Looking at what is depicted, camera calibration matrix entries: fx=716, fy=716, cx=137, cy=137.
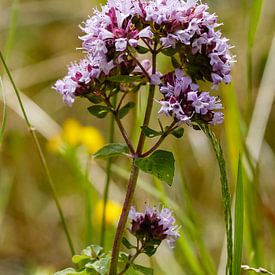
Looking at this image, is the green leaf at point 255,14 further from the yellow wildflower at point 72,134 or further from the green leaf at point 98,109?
the yellow wildflower at point 72,134

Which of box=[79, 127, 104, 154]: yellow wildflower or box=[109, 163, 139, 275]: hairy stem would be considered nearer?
box=[109, 163, 139, 275]: hairy stem

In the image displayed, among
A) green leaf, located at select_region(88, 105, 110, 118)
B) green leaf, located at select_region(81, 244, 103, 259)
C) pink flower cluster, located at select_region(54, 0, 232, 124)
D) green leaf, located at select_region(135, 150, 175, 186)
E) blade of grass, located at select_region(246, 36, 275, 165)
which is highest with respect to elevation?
blade of grass, located at select_region(246, 36, 275, 165)

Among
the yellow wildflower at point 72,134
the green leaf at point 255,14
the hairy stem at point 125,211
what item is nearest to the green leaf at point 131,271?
the hairy stem at point 125,211

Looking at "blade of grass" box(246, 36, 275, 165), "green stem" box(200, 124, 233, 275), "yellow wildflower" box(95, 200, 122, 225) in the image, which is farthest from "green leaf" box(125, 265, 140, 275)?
"yellow wildflower" box(95, 200, 122, 225)

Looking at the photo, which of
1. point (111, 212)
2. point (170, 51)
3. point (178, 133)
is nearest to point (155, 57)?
point (170, 51)

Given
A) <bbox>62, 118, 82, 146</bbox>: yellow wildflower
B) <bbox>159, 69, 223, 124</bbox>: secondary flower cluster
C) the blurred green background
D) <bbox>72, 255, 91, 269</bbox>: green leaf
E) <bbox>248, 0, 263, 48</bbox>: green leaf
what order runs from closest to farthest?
<bbox>159, 69, 223, 124</bbox>: secondary flower cluster → <bbox>72, 255, 91, 269</bbox>: green leaf → <bbox>248, 0, 263, 48</bbox>: green leaf → the blurred green background → <bbox>62, 118, 82, 146</bbox>: yellow wildflower

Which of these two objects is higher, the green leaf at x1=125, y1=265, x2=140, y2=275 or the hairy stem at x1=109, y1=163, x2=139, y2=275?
the hairy stem at x1=109, y1=163, x2=139, y2=275

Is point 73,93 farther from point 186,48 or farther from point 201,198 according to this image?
point 201,198

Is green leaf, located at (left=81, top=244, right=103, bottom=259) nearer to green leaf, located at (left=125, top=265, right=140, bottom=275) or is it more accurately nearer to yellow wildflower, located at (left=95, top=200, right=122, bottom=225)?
green leaf, located at (left=125, top=265, right=140, bottom=275)

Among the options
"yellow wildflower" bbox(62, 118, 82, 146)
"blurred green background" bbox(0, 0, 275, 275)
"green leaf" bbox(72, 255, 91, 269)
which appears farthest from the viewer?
"yellow wildflower" bbox(62, 118, 82, 146)
